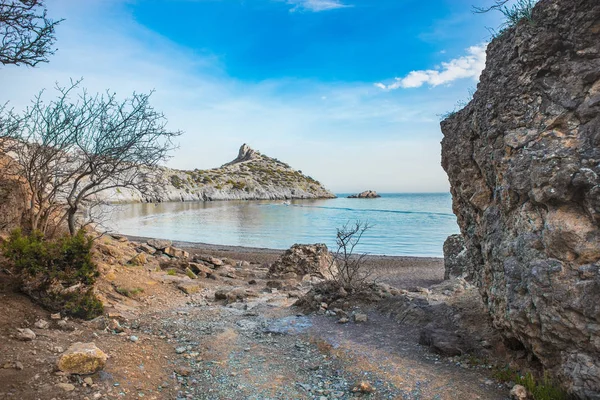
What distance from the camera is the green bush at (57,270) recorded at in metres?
6.62

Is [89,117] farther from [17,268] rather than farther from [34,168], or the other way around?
[17,268]

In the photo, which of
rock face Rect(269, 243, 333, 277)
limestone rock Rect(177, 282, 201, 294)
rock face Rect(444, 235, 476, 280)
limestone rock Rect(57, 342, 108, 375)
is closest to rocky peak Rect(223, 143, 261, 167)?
rock face Rect(269, 243, 333, 277)

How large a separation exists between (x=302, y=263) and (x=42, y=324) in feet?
34.8

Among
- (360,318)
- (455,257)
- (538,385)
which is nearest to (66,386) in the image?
(360,318)

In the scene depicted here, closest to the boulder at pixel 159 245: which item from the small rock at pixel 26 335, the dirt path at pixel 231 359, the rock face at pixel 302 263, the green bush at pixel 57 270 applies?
the rock face at pixel 302 263

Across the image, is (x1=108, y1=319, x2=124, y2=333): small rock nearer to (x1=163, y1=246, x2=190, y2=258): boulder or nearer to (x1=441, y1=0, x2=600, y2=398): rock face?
(x1=441, y1=0, x2=600, y2=398): rock face

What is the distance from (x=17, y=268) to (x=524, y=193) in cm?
800

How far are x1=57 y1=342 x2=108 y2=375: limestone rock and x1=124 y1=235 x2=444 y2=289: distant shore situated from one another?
42.7ft

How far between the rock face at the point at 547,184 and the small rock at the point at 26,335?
6516 millimetres

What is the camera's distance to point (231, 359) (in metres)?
6.22

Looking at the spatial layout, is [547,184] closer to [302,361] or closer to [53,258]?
[302,361]

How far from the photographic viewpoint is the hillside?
104062 mm

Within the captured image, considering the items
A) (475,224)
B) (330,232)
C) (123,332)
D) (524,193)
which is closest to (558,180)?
(524,193)

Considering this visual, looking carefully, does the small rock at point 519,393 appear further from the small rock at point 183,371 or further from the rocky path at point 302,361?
the small rock at point 183,371
